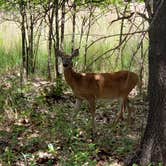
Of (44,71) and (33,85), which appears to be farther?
(44,71)

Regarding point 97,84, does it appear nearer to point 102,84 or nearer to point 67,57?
point 102,84

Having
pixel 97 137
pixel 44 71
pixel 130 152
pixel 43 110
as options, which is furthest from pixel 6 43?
pixel 130 152

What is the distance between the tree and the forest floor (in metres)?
0.22

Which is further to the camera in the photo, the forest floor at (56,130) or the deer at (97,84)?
the deer at (97,84)

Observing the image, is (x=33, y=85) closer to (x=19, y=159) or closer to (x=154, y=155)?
(x=19, y=159)

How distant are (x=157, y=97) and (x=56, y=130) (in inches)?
84.6

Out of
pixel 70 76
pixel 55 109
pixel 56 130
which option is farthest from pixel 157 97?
pixel 55 109

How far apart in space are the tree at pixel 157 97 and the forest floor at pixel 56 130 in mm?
216

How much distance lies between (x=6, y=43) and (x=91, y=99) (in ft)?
20.1

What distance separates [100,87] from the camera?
29.7 ft

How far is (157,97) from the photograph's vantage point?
20.4ft

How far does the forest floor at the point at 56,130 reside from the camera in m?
6.83

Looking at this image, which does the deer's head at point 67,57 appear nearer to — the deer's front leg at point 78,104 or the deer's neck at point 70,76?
the deer's neck at point 70,76

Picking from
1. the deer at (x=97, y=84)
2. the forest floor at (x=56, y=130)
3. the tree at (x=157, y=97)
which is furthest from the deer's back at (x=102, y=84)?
the tree at (x=157, y=97)
